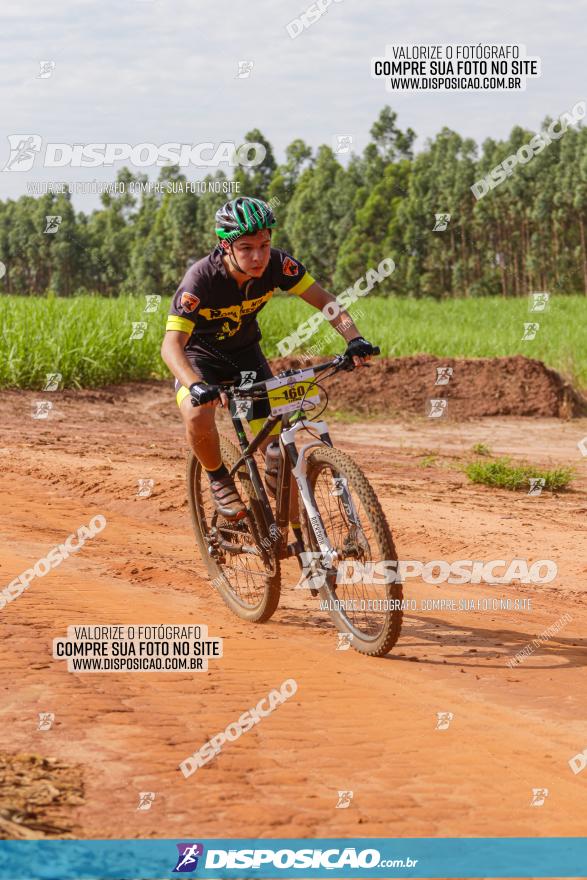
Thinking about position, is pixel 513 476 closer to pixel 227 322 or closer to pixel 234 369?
pixel 234 369

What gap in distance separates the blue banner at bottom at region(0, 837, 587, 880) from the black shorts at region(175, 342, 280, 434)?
3202 millimetres

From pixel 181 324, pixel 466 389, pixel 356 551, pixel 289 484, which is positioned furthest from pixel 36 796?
pixel 466 389

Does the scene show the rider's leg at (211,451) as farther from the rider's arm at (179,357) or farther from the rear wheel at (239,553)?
the rider's arm at (179,357)

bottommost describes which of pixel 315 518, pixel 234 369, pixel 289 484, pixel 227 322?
pixel 315 518

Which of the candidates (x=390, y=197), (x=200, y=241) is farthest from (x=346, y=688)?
(x=200, y=241)

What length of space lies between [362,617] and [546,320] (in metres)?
25.2

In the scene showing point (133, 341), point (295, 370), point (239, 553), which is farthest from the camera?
point (133, 341)

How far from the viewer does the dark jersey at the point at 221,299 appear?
601cm

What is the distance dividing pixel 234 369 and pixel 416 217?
1933 inches

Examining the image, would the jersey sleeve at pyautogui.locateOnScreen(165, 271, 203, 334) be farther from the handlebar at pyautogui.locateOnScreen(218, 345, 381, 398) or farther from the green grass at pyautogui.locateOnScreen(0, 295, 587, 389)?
the green grass at pyautogui.locateOnScreen(0, 295, 587, 389)

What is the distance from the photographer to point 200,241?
64688mm

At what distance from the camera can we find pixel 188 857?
344 centimetres

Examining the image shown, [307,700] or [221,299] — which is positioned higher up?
[221,299]

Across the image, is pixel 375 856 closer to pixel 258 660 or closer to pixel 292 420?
pixel 258 660
